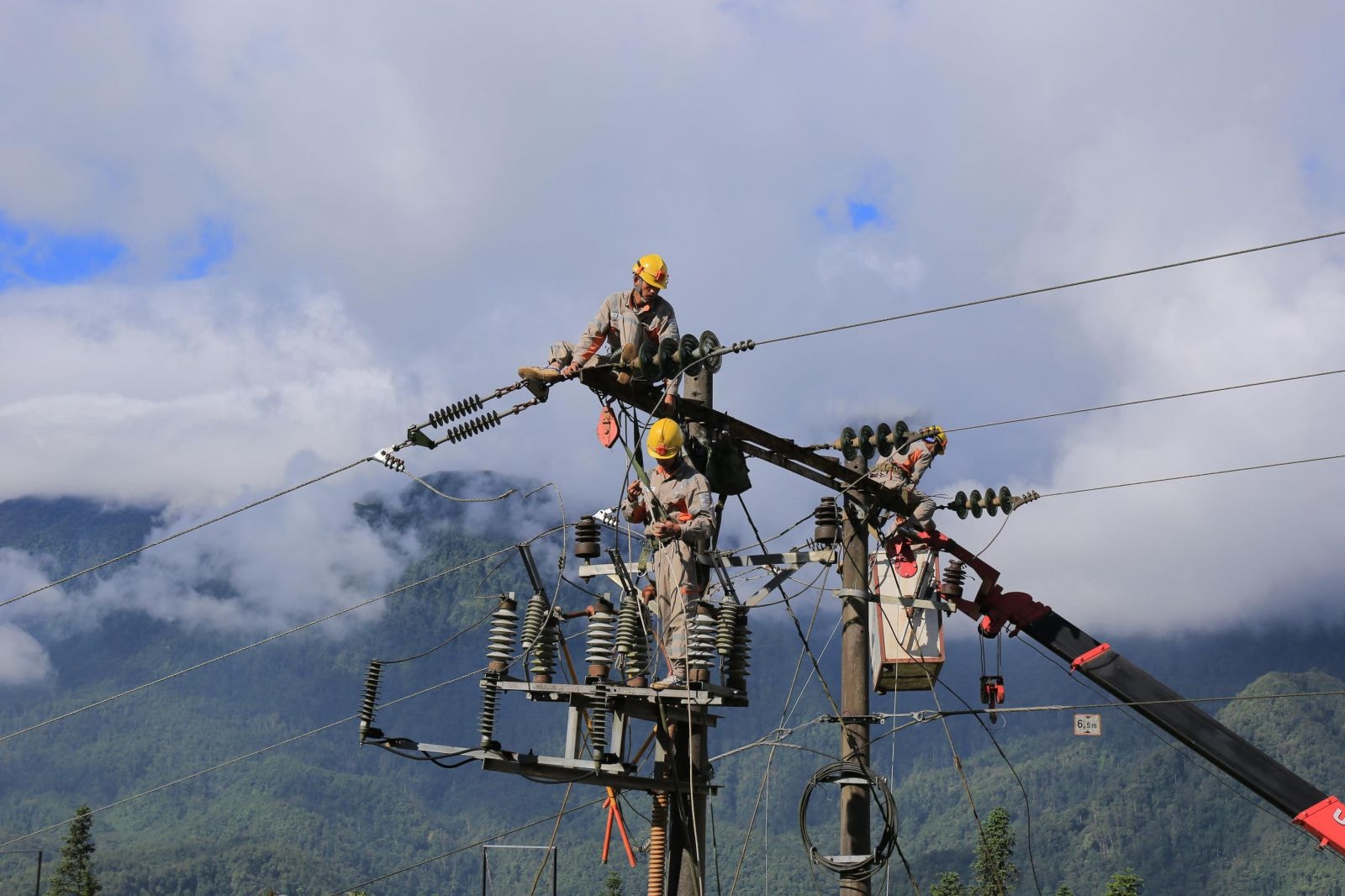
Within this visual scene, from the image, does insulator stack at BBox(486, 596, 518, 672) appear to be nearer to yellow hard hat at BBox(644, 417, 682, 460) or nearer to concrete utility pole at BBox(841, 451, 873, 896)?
yellow hard hat at BBox(644, 417, 682, 460)

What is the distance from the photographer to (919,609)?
27.4 m

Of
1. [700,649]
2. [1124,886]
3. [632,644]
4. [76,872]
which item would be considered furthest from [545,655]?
[76,872]

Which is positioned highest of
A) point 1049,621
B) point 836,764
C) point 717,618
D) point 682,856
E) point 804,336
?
point 804,336

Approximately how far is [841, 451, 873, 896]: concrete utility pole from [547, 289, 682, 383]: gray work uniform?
3680 mm

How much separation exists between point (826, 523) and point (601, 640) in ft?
13.4

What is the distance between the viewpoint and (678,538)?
21.6 m

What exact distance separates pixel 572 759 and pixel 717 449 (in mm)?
4982

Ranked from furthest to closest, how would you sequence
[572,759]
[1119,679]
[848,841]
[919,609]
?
[1119,679]
[919,609]
[848,841]
[572,759]

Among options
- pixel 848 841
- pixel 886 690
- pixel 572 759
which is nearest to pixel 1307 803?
pixel 886 690

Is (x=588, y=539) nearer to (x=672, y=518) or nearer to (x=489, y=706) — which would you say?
(x=672, y=518)

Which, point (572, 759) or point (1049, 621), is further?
point (1049, 621)

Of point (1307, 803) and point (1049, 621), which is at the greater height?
point (1049, 621)

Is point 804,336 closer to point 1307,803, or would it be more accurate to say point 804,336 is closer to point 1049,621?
point 1049,621

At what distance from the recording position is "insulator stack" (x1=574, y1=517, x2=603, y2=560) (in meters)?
21.8
